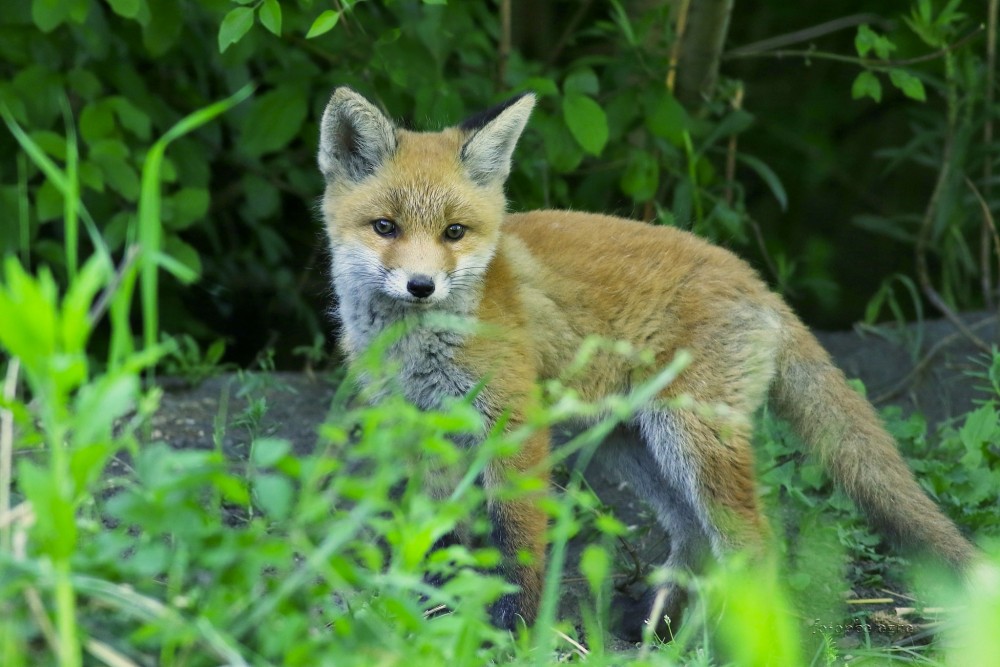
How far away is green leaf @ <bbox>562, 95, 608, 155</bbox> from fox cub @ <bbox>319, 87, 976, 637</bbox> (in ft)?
1.70

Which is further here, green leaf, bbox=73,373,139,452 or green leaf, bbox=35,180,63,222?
green leaf, bbox=35,180,63,222

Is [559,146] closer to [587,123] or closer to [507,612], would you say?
[587,123]

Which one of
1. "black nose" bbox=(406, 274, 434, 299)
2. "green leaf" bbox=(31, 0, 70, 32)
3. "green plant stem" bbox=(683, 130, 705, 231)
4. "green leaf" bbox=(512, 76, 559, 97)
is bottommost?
"green plant stem" bbox=(683, 130, 705, 231)

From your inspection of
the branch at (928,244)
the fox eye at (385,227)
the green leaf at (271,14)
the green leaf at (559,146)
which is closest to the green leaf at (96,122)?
the green leaf at (271,14)

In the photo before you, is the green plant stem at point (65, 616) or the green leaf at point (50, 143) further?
the green leaf at point (50, 143)

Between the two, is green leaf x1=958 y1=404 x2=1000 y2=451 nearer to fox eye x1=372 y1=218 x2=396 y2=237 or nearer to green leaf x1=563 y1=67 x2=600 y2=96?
A: green leaf x1=563 y1=67 x2=600 y2=96

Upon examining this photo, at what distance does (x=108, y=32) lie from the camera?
16.8ft

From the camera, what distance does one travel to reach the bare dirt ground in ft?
15.3

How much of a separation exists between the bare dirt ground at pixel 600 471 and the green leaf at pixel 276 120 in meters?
1.00

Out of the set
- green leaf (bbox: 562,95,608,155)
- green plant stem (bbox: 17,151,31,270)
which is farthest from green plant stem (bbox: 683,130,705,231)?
green plant stem (bbox: 17,151,31,270)

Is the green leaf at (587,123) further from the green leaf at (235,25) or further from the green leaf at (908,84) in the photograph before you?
the green leaf at (235,25)

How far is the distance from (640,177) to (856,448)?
1.89 metres

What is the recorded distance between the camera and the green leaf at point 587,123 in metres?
4.57

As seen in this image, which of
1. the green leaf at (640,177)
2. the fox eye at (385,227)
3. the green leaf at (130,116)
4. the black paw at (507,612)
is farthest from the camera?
the green leaf at (640,177)
